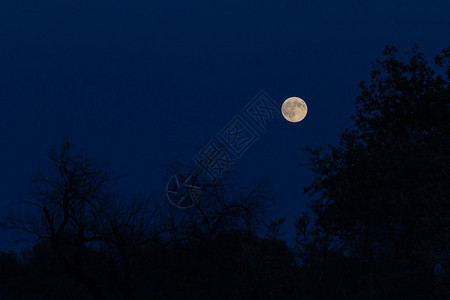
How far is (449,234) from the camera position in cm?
1230

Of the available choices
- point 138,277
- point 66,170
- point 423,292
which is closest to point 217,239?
point 138,277

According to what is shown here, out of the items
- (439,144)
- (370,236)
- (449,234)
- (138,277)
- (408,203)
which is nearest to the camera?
(449,234)

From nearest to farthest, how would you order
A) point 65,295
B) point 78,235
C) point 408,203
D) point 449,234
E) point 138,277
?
point 449,234 → point 408,203 → point 78,235 → point 138,277 → point 65,295

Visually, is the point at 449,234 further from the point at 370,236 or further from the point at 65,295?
the point at 65,295

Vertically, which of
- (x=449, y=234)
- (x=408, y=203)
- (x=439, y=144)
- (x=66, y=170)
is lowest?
(x=449, y=234)

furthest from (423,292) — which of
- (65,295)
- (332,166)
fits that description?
(65,295)

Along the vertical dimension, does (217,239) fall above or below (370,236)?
above

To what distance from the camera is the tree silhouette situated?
41.9 feet

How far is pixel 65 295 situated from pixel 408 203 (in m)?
19.4

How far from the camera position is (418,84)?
75.8ft

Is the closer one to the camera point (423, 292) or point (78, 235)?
point (423, 292)

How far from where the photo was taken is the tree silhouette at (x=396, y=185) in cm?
1277

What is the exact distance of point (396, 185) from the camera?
18.5 meters

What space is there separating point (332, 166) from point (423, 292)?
9587mm
